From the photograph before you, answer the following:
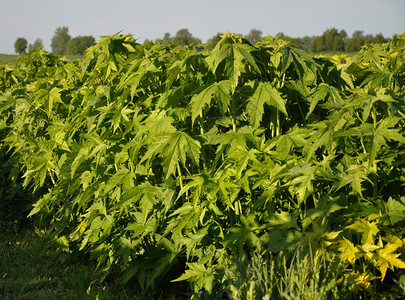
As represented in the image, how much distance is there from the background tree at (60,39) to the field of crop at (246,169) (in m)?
141

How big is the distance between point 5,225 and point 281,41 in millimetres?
4527

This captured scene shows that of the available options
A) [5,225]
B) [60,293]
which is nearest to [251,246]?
[60,293]

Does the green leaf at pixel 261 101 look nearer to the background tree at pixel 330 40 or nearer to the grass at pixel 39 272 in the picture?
the grass at pixel 39 272

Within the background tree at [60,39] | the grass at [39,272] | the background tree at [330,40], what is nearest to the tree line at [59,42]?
the background tree at [60,39]

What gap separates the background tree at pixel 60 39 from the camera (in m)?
140

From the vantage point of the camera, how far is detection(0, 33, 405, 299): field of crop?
2871 mm

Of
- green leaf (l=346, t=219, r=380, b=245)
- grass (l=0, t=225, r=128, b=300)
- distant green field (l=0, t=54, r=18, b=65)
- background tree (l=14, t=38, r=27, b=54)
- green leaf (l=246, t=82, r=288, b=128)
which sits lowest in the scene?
grass (l=0, t=225, r=128, b=300)

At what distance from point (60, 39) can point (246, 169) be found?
151 meters

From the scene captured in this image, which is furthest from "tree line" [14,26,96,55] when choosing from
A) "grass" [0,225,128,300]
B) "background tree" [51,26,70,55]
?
"grass" [0,225,128,300]

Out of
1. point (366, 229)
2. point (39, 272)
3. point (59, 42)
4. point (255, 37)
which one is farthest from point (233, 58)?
point (59, 42)

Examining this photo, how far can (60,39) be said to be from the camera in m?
144

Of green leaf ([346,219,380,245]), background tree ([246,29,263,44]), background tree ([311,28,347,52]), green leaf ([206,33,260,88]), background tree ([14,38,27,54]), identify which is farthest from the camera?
background tree ([14,38,27,54])

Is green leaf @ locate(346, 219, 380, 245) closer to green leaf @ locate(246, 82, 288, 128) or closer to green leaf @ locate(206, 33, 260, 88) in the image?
green leaf @ locate(246, 82, 288, 128)

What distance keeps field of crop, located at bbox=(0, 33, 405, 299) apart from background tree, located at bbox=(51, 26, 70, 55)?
141m
